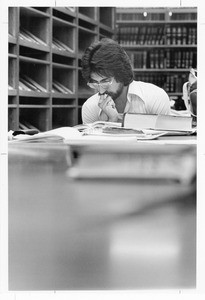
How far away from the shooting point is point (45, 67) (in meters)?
4.29

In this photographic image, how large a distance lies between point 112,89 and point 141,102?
0.54 ft

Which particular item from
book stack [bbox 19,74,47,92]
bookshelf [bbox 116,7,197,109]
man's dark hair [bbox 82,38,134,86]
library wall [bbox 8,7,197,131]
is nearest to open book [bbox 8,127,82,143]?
man's dark hair [bbox 82,38,134,86]

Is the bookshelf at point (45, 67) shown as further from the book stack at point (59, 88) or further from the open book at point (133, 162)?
the open book at point (133, 162)

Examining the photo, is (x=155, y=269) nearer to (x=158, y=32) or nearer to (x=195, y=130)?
(x=195, y=130)

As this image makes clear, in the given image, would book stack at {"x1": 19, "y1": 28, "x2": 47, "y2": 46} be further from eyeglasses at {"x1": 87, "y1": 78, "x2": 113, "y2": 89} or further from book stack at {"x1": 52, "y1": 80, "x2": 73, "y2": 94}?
eyeglasses at {"x1": 87, "y1": 78, "x2": 113, "y2": 89}

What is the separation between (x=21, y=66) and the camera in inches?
157

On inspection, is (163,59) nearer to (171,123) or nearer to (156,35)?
(156,35)

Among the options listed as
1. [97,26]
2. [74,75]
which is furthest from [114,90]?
[97,26]

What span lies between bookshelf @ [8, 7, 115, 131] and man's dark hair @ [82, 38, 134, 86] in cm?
104

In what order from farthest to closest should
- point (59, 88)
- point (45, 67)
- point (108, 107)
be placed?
1. point (59, 88)
2. point (45, 67)
3. point (108, 107)

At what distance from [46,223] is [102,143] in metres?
0.28

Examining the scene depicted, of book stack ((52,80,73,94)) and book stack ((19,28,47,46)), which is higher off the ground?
book stack ((19,28,47,46))

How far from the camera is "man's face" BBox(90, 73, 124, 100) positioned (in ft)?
8.58

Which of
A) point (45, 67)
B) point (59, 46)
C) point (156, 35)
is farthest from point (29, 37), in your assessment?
point (156, 35)
